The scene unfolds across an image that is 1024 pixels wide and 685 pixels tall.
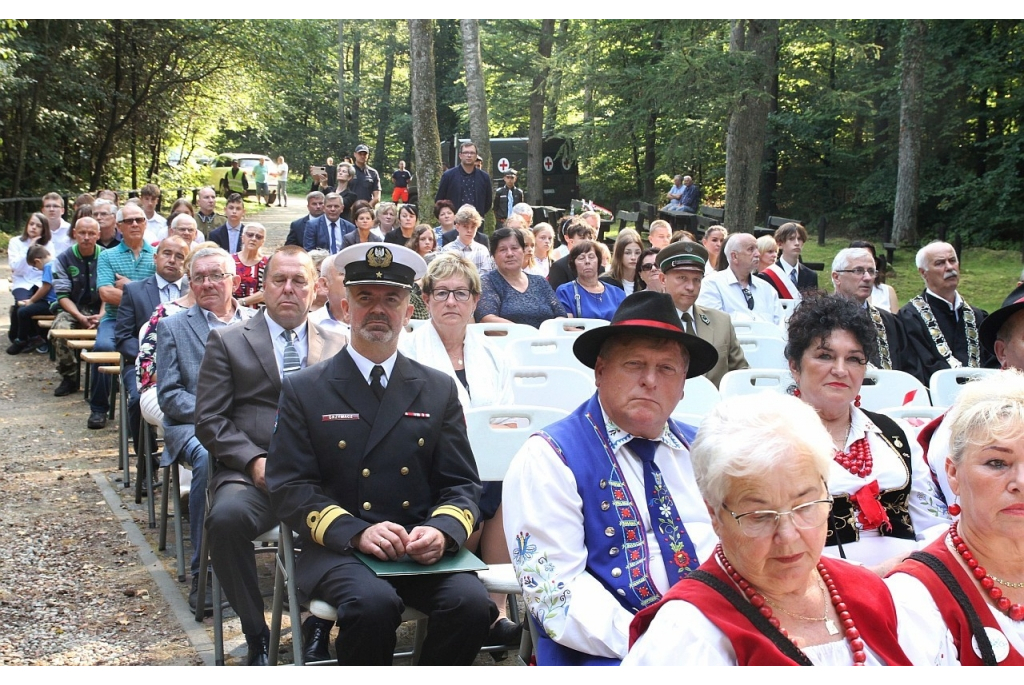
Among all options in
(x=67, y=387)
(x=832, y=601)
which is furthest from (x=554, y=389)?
(x=67, y=387)

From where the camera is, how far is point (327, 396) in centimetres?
368

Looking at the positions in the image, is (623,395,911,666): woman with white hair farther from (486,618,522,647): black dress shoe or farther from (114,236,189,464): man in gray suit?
(114,236,189,464): man in gray suit

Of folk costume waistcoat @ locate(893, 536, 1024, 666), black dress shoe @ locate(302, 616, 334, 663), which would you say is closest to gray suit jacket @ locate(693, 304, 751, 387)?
black dress shoe @ locate(302, 616, 334, 663)

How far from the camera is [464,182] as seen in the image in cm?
1408

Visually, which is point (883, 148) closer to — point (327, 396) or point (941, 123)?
point (941, 123)

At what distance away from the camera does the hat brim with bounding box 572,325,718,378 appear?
9.81ft

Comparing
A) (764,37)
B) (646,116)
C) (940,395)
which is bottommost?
(940,395)

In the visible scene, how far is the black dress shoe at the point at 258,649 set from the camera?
13.7 ft

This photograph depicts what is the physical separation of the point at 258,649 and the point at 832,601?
2.70m

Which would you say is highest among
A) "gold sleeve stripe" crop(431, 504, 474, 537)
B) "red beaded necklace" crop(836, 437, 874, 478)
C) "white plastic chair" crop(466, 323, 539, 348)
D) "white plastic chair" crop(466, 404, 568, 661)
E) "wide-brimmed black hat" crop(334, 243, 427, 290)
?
"wide-brimmed black hat" crop(334, 243, 427, 290)

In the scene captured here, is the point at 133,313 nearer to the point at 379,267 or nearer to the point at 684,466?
the point at 379,267

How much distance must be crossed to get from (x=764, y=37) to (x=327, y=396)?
1389 centimetres

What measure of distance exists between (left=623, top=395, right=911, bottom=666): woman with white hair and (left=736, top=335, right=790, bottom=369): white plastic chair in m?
4.35

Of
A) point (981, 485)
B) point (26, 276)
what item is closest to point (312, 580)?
point (981, 485)
